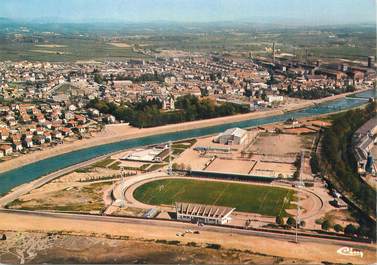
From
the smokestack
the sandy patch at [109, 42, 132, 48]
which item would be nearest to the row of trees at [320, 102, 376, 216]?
the smokestack

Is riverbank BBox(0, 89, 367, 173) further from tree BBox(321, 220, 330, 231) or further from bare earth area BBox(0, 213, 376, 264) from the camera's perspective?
tree BBox(321, 220, 330, 231)

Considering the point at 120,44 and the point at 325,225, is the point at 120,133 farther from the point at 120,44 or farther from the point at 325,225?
the point at 120,44

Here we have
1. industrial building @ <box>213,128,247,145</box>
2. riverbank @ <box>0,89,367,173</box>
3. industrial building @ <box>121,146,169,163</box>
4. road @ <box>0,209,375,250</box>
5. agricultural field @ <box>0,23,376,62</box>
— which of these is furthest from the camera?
agricultural field @ <box>0,23,376,62</box>

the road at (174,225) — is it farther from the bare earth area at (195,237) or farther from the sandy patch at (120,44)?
the sandy patch at (120,44)

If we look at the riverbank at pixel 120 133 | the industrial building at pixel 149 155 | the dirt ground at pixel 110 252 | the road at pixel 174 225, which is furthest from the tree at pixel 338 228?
the riverbank at pixel 120 133

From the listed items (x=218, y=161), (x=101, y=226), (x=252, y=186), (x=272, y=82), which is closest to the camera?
(x=101, y=226)

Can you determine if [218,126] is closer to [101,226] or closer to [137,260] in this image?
[101,226]

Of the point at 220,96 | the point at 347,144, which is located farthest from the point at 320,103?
the point at 347,144
